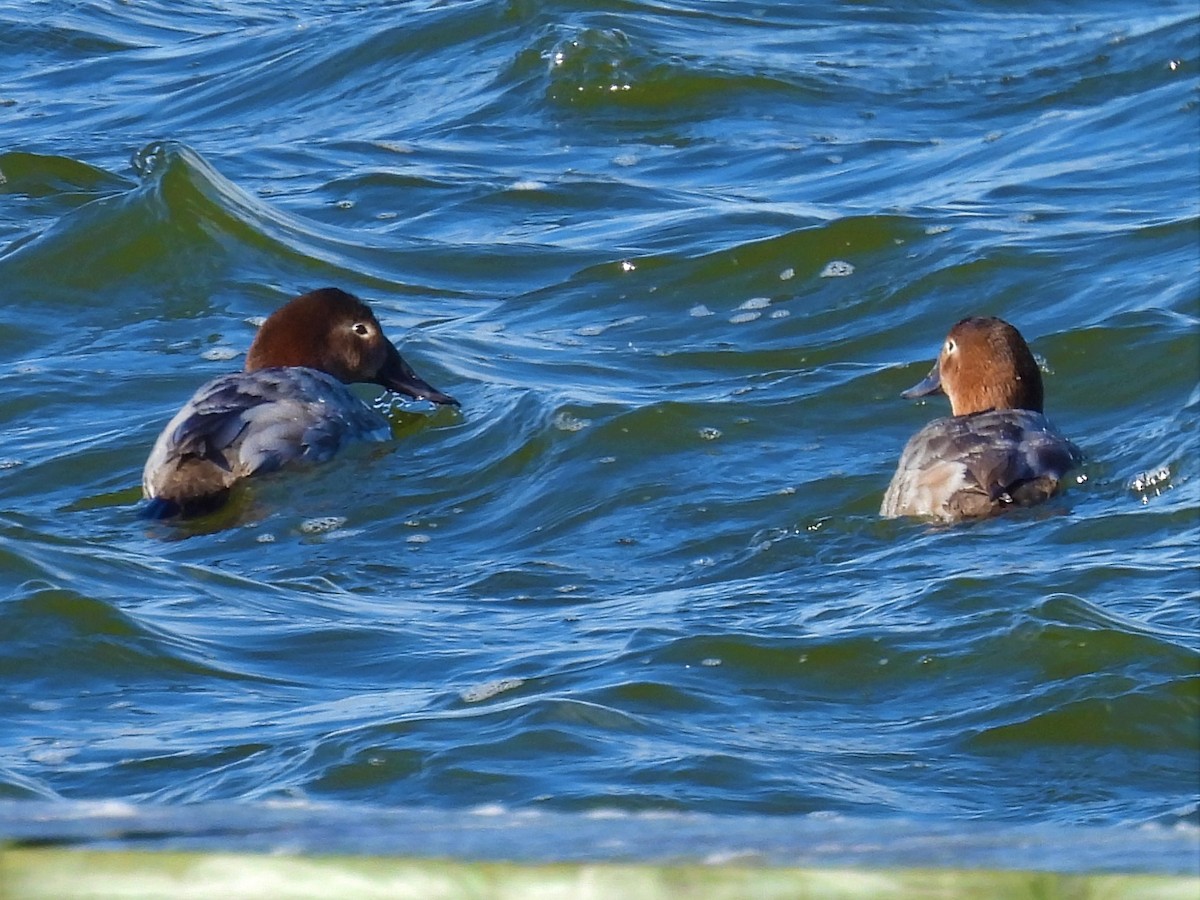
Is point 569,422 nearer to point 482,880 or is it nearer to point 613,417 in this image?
point 613,417

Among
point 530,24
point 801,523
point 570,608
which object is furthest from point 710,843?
point 530,24

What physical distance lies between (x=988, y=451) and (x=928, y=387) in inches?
58.3

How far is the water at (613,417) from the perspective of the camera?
5488mm

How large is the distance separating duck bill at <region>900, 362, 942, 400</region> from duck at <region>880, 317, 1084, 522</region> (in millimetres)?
334

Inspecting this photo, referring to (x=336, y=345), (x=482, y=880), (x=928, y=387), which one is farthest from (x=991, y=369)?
(x=482, y=880)

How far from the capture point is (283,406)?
8.88 metres

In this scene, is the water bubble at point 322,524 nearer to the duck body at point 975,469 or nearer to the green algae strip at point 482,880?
A: the duck body at point 975,469

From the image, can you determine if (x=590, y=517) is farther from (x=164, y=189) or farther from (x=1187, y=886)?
(x=1187, y=886)

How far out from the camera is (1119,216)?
12.4 meters

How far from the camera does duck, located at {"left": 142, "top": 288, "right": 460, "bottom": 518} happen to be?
8367mm

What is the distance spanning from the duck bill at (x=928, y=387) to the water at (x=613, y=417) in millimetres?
159

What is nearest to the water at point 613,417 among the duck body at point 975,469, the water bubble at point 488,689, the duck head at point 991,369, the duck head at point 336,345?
the water bubble at point 488,689

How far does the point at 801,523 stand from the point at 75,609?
8.61ft

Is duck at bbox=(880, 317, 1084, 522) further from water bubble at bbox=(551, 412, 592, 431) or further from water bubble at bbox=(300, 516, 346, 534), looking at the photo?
water bubble at bbox=(300, 516, 346, 534)
